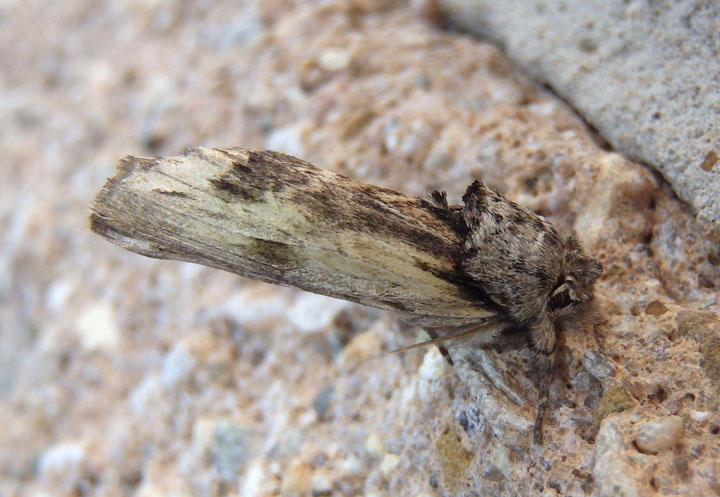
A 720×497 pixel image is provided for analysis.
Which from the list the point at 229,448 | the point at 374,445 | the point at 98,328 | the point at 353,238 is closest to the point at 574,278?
the point at 353,238

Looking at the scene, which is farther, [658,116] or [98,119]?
[98,119]

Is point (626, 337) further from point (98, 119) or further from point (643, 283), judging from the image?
point (98, 119)

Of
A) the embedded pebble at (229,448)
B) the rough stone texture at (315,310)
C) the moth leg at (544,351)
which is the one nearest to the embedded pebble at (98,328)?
the rough stone texture at (315,310)

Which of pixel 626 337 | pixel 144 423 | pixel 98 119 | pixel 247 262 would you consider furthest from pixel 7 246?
pixel 626 337

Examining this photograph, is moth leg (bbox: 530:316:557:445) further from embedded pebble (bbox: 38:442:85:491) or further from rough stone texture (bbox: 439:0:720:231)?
embedded pebble (bbox: 38:442:85:491)

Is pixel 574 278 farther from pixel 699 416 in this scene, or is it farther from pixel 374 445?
pixel 374 445

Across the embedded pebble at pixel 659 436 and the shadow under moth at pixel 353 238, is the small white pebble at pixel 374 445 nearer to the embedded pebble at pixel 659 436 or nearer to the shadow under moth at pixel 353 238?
the shadow under moth at pixel 353 238

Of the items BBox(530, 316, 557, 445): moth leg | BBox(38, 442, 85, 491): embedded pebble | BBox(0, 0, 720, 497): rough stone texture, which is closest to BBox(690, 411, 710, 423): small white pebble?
BBox(0, 0, 720, 497): rough stone texture
